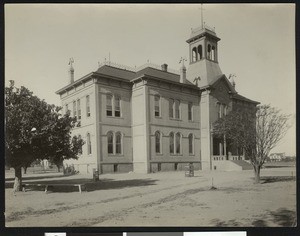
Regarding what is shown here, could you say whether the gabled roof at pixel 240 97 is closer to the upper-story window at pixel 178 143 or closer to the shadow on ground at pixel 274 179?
the upper-story window at pixel 178 143

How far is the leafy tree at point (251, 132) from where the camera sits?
8688 mm

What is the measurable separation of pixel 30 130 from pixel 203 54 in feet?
14.6

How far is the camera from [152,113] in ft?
30.0

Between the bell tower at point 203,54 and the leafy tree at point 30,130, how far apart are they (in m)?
3.30

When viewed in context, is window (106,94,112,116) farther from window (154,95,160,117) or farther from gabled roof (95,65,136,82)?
window (154,95,160,117)

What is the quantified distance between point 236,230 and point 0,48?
608cm

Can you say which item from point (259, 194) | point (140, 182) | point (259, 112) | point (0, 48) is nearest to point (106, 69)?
point (0, 48)

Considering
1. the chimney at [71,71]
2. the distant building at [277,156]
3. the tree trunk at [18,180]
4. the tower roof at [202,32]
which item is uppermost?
the tower roof at [202,32]

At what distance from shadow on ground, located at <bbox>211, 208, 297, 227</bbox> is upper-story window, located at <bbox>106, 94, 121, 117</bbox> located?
3.57m

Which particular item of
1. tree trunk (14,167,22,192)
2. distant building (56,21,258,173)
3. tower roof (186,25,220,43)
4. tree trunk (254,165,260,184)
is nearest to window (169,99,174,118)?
distant building (56,21,258,173)

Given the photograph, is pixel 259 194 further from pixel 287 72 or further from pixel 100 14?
pixel 100 14

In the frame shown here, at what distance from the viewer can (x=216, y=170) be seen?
923 centimetres

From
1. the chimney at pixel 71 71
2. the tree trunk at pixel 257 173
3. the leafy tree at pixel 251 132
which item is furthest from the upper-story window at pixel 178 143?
the chimney at pixel 71 71

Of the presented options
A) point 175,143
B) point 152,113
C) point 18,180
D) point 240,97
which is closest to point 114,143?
point 152,113
